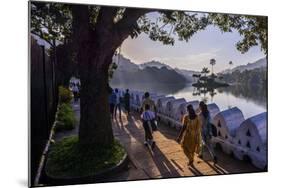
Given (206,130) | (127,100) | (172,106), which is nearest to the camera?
(127,100)

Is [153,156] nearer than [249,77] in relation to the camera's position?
Yes

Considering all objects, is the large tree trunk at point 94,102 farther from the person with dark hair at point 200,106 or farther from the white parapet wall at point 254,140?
the white parapet wall at point 254,140

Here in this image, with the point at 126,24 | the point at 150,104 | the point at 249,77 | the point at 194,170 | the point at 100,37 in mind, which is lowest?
the point at 194,170

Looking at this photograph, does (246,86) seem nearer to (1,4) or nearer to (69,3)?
(69,3)

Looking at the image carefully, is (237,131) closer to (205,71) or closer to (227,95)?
(227,95)

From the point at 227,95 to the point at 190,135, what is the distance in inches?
18.9

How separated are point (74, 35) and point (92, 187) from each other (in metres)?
1.20

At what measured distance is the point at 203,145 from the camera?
3.37 m

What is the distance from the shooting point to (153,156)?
3225 mm

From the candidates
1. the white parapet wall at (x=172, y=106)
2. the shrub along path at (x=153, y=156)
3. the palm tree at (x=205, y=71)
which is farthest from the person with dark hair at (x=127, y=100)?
the palm tree at (x=205, y=71)

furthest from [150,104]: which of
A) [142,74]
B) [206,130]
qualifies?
[206,130]

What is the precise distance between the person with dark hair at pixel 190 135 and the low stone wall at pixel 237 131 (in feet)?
0.15
